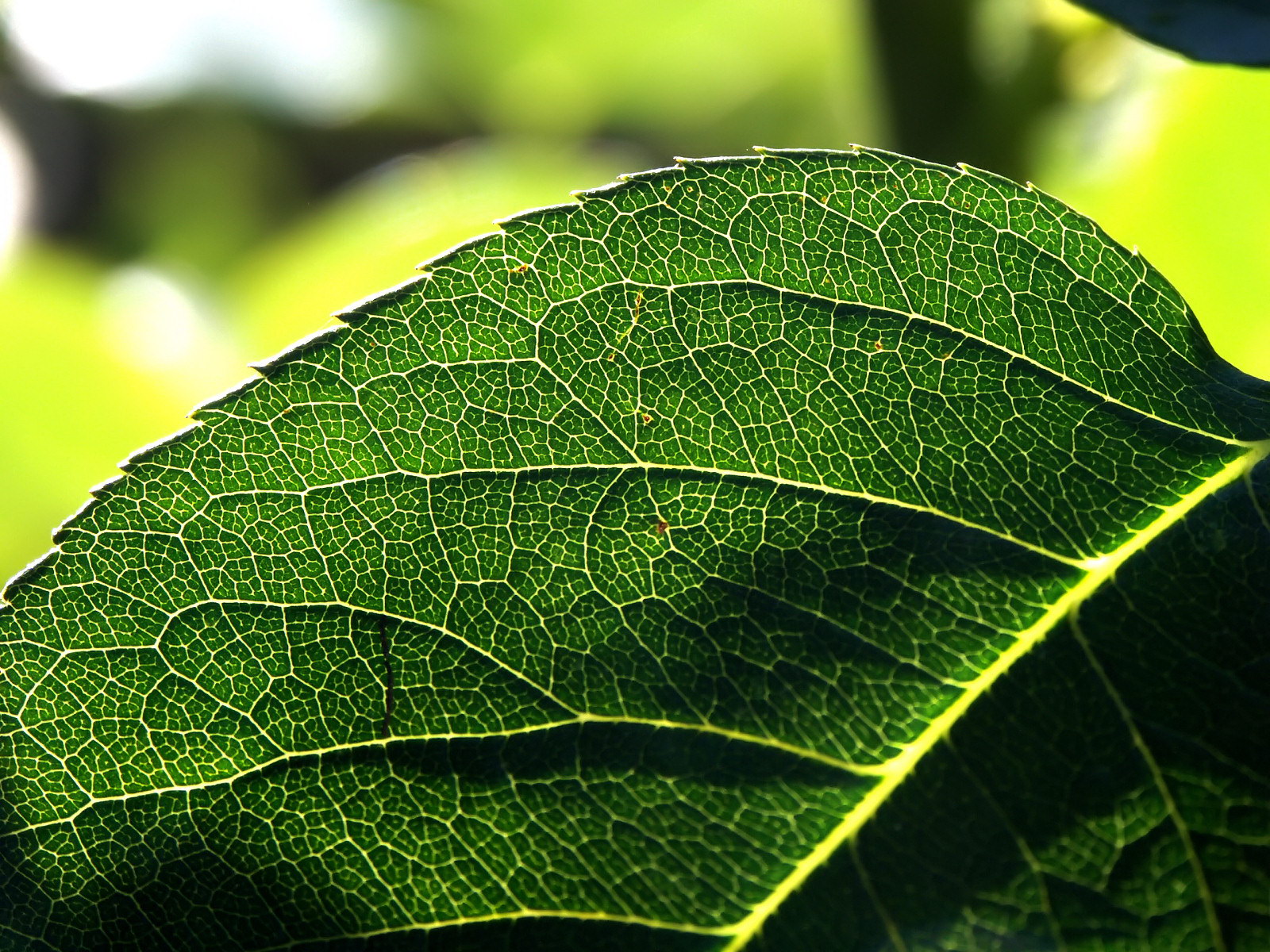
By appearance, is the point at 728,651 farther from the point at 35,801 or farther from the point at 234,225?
the point at 234,225

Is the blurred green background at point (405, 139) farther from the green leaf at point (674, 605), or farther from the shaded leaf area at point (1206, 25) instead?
the green leaf at point (674, 605)

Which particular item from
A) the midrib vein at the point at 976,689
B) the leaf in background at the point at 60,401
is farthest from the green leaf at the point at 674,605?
the leaf in background at the point at 60,401

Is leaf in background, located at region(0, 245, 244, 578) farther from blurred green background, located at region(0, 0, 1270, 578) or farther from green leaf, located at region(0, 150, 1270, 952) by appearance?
green leaf, located at region(0, 150, 1270, 952)

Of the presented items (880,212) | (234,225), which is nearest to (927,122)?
(880,212)

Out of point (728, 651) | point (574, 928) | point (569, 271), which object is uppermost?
point (569, 271)

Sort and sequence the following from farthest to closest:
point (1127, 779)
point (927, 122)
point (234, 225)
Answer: point (234, 225)
point (927, 122)
point (1127, 779)

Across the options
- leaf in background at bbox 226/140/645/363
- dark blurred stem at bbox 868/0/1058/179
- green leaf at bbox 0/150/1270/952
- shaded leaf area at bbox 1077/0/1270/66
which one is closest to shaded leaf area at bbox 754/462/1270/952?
green leaf at bbox 0/150/1270/952
